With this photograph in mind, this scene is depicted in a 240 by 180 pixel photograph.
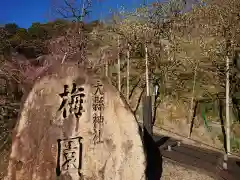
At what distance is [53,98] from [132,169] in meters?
2.14

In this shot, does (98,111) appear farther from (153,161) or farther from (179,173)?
(179,173)

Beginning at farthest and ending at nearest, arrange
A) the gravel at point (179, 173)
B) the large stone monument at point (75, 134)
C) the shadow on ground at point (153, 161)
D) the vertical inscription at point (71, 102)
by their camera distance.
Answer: the gravel at point (179, 173), the shadow on ground at point (153, 161), the vertical inscription at point (71, 102), the large stone monument at point (75, 134)

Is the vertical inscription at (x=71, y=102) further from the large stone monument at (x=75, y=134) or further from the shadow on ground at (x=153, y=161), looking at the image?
the shadow on ground at (x=153, y=161)

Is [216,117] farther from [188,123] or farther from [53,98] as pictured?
[53,98]

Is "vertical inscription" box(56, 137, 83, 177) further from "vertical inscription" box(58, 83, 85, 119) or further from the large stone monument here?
"vertical inscription" box(58, 83, 85, 119)

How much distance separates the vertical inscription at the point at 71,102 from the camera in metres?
6.10

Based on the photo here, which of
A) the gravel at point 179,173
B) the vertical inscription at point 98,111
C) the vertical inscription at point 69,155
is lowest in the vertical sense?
the gravel at point 179,173

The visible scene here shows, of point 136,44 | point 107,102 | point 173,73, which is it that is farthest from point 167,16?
point 107,102

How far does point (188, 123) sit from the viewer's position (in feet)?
63.5

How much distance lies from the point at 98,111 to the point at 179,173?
5189 mm

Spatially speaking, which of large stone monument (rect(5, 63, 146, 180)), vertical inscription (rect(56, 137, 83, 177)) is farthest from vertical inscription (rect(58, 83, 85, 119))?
vertical inscription (rect(56, 137, 83, 177))

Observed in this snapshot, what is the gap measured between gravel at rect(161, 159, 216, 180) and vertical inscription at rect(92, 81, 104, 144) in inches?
164

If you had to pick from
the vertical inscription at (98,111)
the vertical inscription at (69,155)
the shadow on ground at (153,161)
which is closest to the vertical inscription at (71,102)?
the vertical inscription at (98,111)

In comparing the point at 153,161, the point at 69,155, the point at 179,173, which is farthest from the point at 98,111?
the point at 179,173
